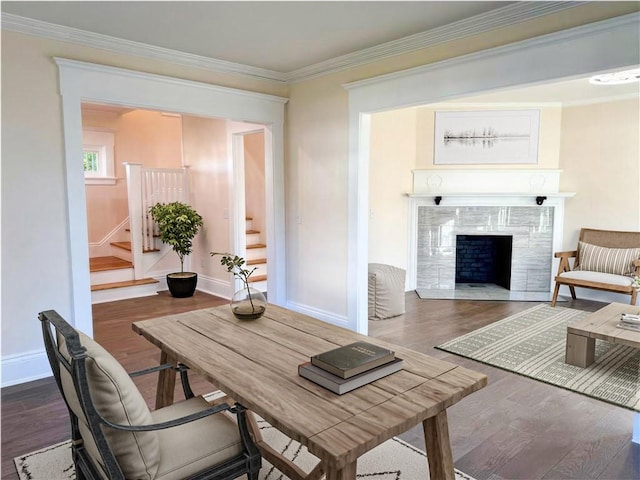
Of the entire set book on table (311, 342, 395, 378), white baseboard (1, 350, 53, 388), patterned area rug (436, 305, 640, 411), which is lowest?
patterned area rug (436, 305, 640, 411)

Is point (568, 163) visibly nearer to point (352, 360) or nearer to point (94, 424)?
point (352, 360)

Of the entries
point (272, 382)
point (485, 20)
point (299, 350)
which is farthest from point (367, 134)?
point (272, 382)

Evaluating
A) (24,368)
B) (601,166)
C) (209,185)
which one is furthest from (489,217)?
(24,368)

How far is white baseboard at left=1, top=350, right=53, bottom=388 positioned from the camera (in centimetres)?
320

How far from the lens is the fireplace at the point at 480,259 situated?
650 cm

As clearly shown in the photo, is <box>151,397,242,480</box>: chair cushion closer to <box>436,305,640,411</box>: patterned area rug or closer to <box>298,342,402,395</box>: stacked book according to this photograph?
<box>298,342,402,395</box>: stacked book

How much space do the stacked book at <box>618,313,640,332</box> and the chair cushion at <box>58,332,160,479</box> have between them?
Answer: 3.45 meters

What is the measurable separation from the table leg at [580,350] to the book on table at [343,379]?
253 cm

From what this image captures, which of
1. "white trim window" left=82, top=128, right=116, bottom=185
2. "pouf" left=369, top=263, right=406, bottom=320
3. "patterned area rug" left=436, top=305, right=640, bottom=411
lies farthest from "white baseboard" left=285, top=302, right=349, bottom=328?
"white trim window" left=82, top=128, right=116, bottom=185

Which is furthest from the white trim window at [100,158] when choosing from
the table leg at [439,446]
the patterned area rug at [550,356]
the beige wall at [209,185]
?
the table leg at [439,446]

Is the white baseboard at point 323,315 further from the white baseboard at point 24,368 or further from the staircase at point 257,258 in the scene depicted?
the white baseboard at point 24,368

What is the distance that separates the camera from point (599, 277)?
5.05 meters

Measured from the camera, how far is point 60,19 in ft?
10.0

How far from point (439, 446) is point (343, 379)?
0.50 m
